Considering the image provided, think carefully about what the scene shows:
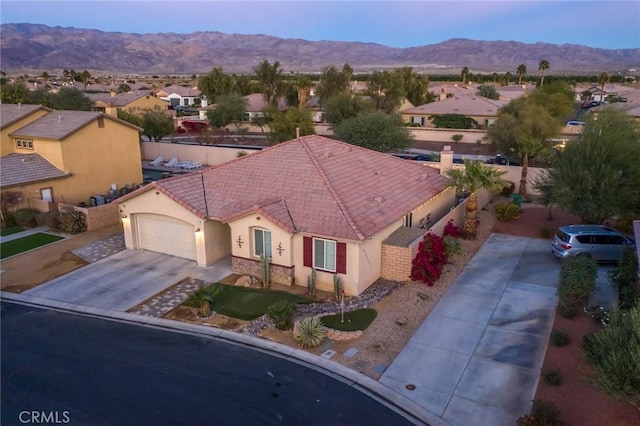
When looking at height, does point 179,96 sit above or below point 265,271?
above

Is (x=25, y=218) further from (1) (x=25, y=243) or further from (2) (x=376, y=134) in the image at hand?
(2) (x=376, y=134)

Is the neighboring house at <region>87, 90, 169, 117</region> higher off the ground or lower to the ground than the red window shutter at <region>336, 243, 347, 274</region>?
higher

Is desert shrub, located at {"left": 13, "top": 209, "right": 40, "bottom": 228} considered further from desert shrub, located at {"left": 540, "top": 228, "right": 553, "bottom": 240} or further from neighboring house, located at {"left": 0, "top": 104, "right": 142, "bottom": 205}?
desert shrub, located at {"left": 540, "top": 228, "right": 553, "bottom": 240}

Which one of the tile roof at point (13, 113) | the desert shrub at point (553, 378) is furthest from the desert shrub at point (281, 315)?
the tile roof at point (13, 113)

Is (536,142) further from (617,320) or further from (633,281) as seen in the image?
(617,320)

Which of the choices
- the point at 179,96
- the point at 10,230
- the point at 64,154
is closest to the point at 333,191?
the point at 10,230

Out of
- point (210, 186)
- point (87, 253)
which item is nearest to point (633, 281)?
point (210, 186)

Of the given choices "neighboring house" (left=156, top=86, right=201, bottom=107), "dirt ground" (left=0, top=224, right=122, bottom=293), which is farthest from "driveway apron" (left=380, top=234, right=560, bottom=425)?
"neighboring house" (left=156, top=86, right=201, bottom=107)
